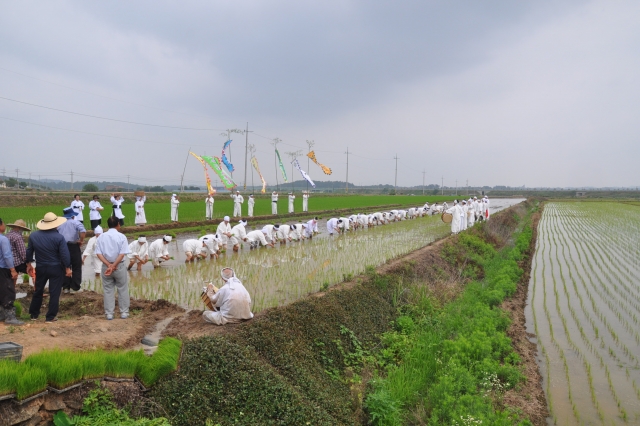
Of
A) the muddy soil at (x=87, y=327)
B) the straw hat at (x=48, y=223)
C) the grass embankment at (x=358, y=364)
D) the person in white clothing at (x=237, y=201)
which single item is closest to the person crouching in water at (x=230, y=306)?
the grass embankment at (x=358, y=364)

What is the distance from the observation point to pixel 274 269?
33.2 ft

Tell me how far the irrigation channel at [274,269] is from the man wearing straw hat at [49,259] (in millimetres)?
1823

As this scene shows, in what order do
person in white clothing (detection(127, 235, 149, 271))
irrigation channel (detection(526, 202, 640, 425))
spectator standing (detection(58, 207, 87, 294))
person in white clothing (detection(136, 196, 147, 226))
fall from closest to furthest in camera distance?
irrigation channel (detection(526, 202, 640, 425))
spectator standing (detection(58, 207, 87, 294))
person in white clothing (detection(127, 235, 149, 271))
person in white clothing (detection(136, 196, 147, 226))

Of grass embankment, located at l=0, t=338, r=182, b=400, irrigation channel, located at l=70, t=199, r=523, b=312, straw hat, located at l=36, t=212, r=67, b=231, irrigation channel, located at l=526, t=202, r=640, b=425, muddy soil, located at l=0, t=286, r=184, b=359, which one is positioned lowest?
irrigation channel, located at l=526, t=202, r=640, b=425

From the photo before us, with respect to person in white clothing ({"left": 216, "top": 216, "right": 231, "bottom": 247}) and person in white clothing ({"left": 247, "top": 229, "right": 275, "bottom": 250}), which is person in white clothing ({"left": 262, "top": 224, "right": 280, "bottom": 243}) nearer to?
person in white clothing ({"left": 247, "top": 229, "right": 275, "bottom": 250})

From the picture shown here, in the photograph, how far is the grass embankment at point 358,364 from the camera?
4230 mm

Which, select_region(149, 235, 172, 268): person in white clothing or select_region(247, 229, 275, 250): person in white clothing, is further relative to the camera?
select_region(247, 229, 275, 250): person in white clothing

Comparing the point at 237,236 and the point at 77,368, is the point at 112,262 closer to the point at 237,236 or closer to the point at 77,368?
the point at 77,368

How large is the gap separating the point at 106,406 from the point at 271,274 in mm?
5750

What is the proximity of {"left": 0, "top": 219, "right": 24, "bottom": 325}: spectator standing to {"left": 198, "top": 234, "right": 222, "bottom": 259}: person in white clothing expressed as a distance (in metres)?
Result: 5.86

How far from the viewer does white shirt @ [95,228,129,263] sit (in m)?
6.09

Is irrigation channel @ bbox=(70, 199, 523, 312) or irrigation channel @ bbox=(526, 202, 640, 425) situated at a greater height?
irrigation channel @ bbox=(70, 199, 523, 312)

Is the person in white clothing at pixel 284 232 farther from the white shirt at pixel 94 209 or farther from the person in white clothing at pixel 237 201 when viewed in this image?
the person in white clothing at pixel 237 201

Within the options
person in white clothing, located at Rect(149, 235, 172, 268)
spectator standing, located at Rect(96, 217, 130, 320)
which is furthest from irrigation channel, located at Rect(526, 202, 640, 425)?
person in white clothing, located at Rect(149, 235, 172, 268)
